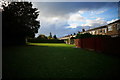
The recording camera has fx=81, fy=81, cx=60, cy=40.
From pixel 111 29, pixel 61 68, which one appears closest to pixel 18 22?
A: pixel 61 68

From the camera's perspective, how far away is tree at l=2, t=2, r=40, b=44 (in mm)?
17556

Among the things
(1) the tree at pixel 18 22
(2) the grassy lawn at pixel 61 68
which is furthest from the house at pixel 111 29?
(1) the tree at pixel 18 22

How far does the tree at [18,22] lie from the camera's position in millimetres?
17556

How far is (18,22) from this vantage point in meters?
19.6

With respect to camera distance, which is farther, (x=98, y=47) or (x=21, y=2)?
(x=21, y=2)

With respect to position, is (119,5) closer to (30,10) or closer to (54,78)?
(54,78)

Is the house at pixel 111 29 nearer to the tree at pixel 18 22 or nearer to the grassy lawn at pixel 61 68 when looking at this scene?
the grassy lawn at pixel 61 68

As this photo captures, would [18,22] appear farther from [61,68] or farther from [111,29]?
[111,29]

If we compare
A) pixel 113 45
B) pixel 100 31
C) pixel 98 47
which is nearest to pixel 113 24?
pixel 100 31

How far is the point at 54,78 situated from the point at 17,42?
24611 mm

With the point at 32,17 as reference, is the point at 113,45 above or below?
below

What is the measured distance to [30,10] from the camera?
990 inches

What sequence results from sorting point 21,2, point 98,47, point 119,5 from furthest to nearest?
point 21,2
point 98,47
point 119,5

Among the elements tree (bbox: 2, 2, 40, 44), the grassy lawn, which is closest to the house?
the grassy lawn
